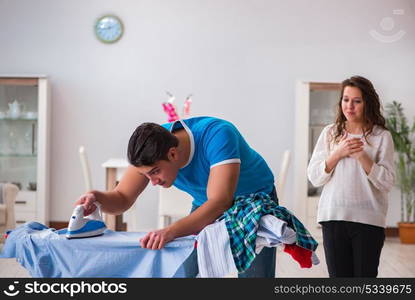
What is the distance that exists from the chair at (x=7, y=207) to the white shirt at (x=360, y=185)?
2760 millimetres

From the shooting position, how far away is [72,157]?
5223 mm

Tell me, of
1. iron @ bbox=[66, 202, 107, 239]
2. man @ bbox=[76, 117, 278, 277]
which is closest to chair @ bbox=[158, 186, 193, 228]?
man @ bbox=[76, 117, 278, 277]

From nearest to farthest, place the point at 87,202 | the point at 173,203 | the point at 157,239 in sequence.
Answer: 1. the point at 157,239
2. the point at 87,202
3. the point at 173,203

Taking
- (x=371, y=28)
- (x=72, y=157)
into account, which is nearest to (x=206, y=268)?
(x=72, y=157)

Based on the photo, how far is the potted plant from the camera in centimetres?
505

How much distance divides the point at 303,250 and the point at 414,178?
13.0 feet

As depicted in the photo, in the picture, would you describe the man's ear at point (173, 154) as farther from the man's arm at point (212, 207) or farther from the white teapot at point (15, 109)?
the white teapot at point (15, 109)

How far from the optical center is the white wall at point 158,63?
205 inches

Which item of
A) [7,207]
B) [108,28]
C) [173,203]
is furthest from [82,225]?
[108,28]

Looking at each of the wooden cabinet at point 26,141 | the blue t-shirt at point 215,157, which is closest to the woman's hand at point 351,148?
the blue t-shirt at point 215,157

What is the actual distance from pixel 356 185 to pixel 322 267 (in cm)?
205

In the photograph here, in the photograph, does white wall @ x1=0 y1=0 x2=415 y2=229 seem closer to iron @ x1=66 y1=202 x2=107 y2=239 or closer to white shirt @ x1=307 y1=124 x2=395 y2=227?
white shirt @ x1=307 y1=124 x2=395 y2=227

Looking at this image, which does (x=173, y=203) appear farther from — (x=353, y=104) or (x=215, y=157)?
(x=215, y=157)

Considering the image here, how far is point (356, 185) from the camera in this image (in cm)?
204
